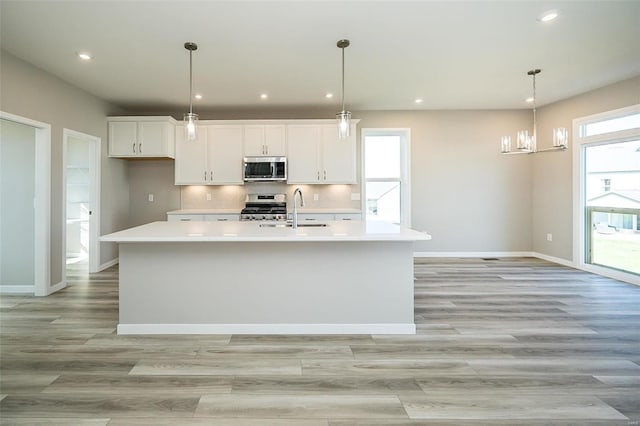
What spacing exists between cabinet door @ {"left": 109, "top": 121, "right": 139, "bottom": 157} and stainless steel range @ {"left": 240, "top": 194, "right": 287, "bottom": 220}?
1955mm

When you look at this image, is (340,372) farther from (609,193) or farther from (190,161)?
(609,193)

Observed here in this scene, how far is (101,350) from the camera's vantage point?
2.46 meters

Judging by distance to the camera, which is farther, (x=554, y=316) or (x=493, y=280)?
(x=493, y=280)

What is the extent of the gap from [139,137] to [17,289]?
8.47ft

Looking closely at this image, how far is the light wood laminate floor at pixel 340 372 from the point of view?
5.76 ft

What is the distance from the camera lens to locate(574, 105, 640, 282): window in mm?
4301

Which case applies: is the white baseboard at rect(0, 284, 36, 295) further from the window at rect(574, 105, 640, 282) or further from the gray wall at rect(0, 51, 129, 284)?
the window at rect(574, 105, 640, 282)

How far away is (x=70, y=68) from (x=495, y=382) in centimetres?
517

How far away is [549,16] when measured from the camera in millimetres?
2758

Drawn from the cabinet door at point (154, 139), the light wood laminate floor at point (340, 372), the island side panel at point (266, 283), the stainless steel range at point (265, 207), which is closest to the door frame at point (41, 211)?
the light wood laminate floor at point (340, 372)

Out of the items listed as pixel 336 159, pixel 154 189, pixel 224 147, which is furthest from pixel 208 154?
pixel 336 159

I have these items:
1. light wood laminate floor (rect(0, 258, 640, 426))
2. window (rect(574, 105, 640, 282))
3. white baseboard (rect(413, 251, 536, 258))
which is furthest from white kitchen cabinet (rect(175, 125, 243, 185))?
window (rect(574, 105, 640, 282))

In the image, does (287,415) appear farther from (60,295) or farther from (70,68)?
(70,68)

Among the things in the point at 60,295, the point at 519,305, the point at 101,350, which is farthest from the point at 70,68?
the point at 519,305
